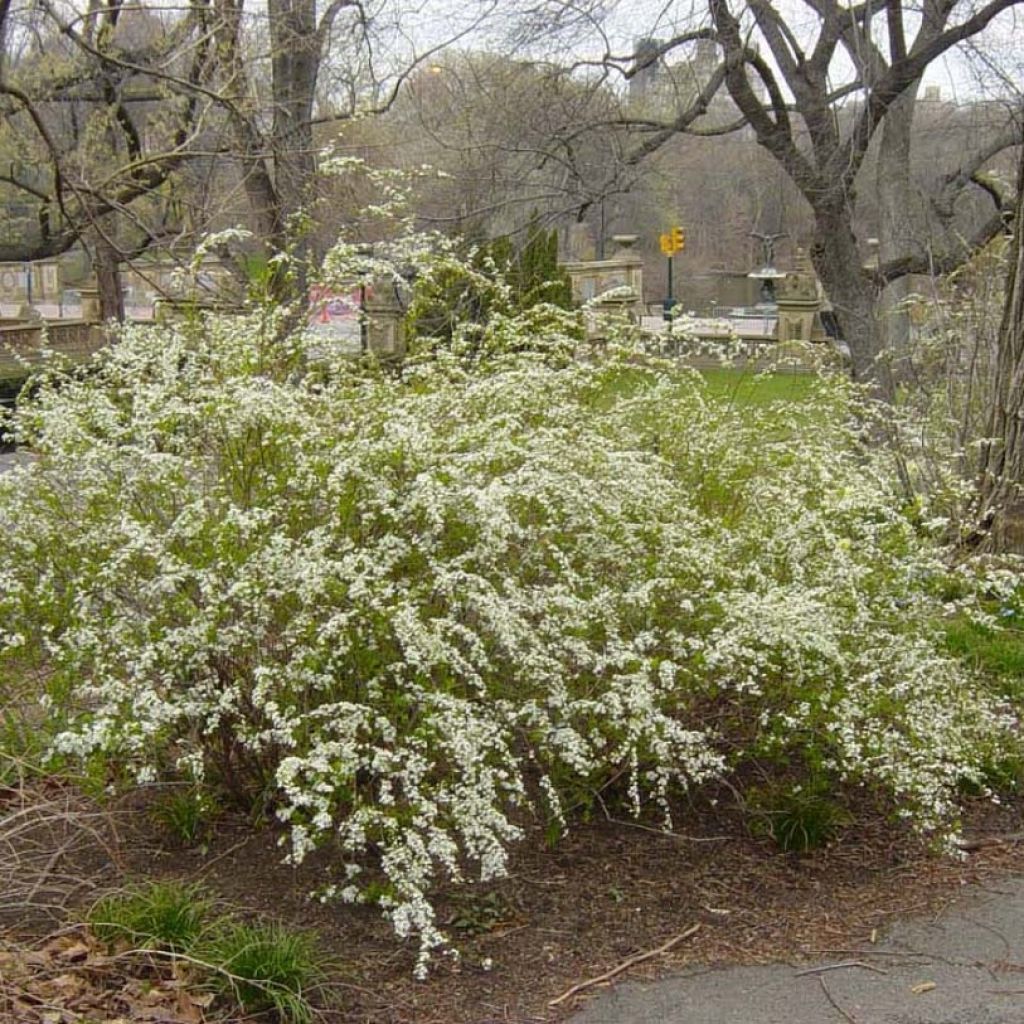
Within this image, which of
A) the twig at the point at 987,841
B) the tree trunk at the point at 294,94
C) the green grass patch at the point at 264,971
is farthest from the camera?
the tree trunk at the point at 294,94

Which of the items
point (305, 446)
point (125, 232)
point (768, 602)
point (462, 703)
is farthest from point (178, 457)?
point (125, 232)

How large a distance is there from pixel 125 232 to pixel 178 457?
49.7 ft

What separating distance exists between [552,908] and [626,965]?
37 cm

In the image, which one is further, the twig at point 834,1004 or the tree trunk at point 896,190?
the tree trunk at point 896,190

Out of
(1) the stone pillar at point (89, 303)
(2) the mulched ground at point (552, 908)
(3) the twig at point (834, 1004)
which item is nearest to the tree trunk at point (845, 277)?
(2) the mulched ground at point (552, 908)

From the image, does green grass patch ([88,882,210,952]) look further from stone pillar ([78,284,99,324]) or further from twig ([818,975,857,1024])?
stone pillar ([78,284,99,324])

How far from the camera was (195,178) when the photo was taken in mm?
13016

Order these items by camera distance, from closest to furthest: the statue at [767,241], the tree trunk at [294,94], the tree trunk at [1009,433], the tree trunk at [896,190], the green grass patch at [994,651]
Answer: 1. the green grass patch at [994,651]
2. the tree trunk at [1009,433]
3. the tree trunk at [294,94]
4. the tree trunk at [896,190]
5. the statue at [767,241]

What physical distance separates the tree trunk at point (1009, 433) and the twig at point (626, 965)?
13.1 feet

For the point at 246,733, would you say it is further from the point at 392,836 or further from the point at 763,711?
the point at 763,711

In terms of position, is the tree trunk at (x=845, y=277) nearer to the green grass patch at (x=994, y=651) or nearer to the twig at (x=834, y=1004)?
the green grass patch at (x=994, y=651)

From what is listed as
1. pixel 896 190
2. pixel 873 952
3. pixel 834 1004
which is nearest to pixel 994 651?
pixel 873 952

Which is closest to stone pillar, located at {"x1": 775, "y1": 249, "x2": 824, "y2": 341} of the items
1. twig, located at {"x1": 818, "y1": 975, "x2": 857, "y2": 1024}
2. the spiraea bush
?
the spiraea bush

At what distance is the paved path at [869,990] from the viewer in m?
3.40
